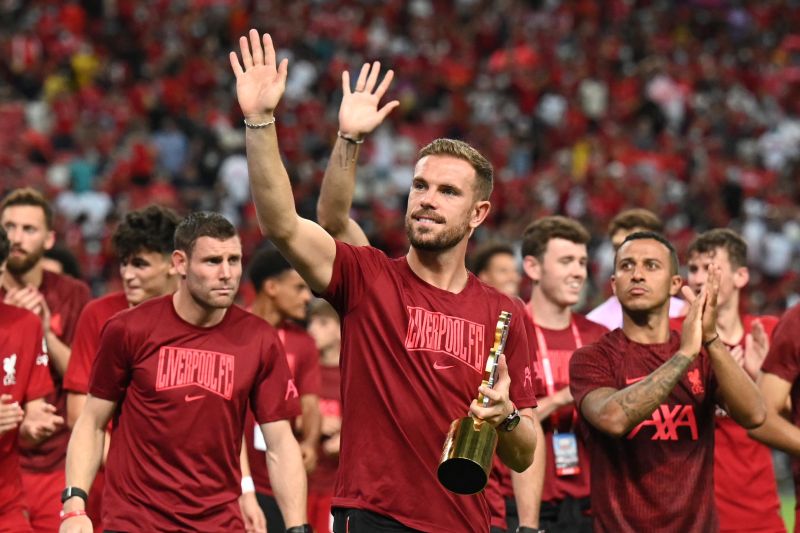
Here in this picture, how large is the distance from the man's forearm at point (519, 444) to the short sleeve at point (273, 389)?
1677mm

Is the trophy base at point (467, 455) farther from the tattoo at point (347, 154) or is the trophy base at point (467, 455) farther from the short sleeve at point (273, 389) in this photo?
the short sleeve at point (273, 389)

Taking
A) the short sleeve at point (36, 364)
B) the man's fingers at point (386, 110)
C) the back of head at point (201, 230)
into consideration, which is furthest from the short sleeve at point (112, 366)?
the man's fingers at point (386, 110)

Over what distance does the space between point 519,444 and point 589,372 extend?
4.67 ft

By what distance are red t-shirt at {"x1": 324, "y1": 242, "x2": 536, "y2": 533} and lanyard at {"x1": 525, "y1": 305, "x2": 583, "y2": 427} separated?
2652 millimetres

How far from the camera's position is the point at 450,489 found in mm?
4777

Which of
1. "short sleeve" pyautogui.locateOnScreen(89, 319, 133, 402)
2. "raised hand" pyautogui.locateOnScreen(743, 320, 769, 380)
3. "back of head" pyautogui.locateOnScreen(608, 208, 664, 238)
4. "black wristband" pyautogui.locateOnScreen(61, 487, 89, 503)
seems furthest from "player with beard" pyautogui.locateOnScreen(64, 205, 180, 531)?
"raised hand" pyautogui.locateOnScreen(743, 320, 769, 380)

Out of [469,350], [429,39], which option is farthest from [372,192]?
[469,350]

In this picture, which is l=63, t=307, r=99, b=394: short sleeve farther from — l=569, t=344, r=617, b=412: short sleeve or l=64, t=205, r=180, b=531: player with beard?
l=569, t=344, r=617, b=412: short sleeve

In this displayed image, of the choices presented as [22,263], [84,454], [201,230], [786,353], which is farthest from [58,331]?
[786,353]

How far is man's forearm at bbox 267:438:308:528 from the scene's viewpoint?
6.63 meters

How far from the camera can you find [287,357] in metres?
8.55

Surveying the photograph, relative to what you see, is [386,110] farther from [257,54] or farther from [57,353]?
[57,353]

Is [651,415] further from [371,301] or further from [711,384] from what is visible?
[371,301]

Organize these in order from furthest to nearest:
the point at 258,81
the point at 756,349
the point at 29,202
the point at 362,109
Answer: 1. the point at 29,202
2. the point at 756,349
3. the point at 362,109
4. the point at 258,81
